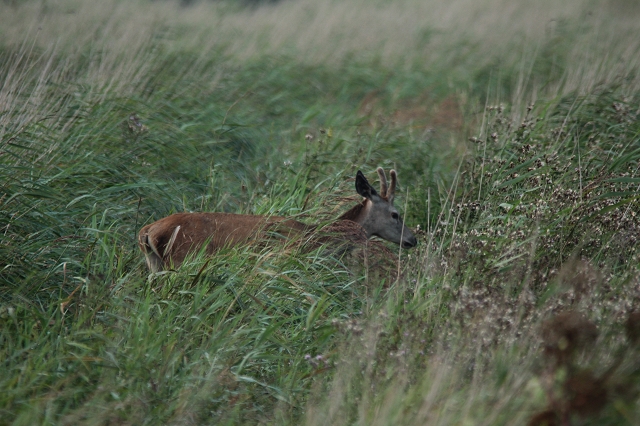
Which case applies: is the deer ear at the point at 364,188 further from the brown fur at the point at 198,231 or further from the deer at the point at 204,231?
the brown fur at the point at 198,231

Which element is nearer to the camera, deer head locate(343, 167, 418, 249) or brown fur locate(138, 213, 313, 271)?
brown fur locate(138, 213, 313, 271)

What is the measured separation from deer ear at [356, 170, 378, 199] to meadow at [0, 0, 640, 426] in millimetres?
192

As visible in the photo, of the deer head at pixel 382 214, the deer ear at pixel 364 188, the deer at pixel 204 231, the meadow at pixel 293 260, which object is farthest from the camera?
the deer head at pixel 382 214

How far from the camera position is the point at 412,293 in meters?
4.03

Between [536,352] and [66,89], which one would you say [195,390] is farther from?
[66,89]

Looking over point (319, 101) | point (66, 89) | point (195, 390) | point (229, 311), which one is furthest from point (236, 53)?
point (195, 390)

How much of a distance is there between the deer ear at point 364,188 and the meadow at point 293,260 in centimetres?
19

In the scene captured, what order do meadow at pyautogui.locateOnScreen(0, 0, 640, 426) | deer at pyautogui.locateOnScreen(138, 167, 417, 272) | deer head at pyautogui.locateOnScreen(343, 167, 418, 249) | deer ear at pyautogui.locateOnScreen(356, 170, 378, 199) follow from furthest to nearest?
deer head at pyautogui.locateOnScreen(343, 167, 418, 249) < deer ear at pyautogui.locateOnScreen(356, 170, 378, 199) < deer at pyautogui.locateOnScreen(138, 167, 417, 272) < meadow at pyautogui.locateOnScreen(0, 0, 640, 426)

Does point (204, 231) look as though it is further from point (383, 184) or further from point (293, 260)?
point (383, 184)

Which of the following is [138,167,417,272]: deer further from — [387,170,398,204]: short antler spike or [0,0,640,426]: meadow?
[387,170,398,204]: short antler spike

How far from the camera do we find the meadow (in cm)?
302

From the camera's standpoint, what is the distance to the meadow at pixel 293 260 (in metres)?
3.02

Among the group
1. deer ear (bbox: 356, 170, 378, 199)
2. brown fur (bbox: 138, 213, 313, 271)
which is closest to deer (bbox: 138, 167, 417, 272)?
brown fur (bbox: 138, 213, 313, 271)

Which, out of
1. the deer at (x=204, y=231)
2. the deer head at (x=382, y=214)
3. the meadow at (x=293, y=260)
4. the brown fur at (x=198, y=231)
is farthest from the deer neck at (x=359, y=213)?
the brown fur at (x=198, y=231)
